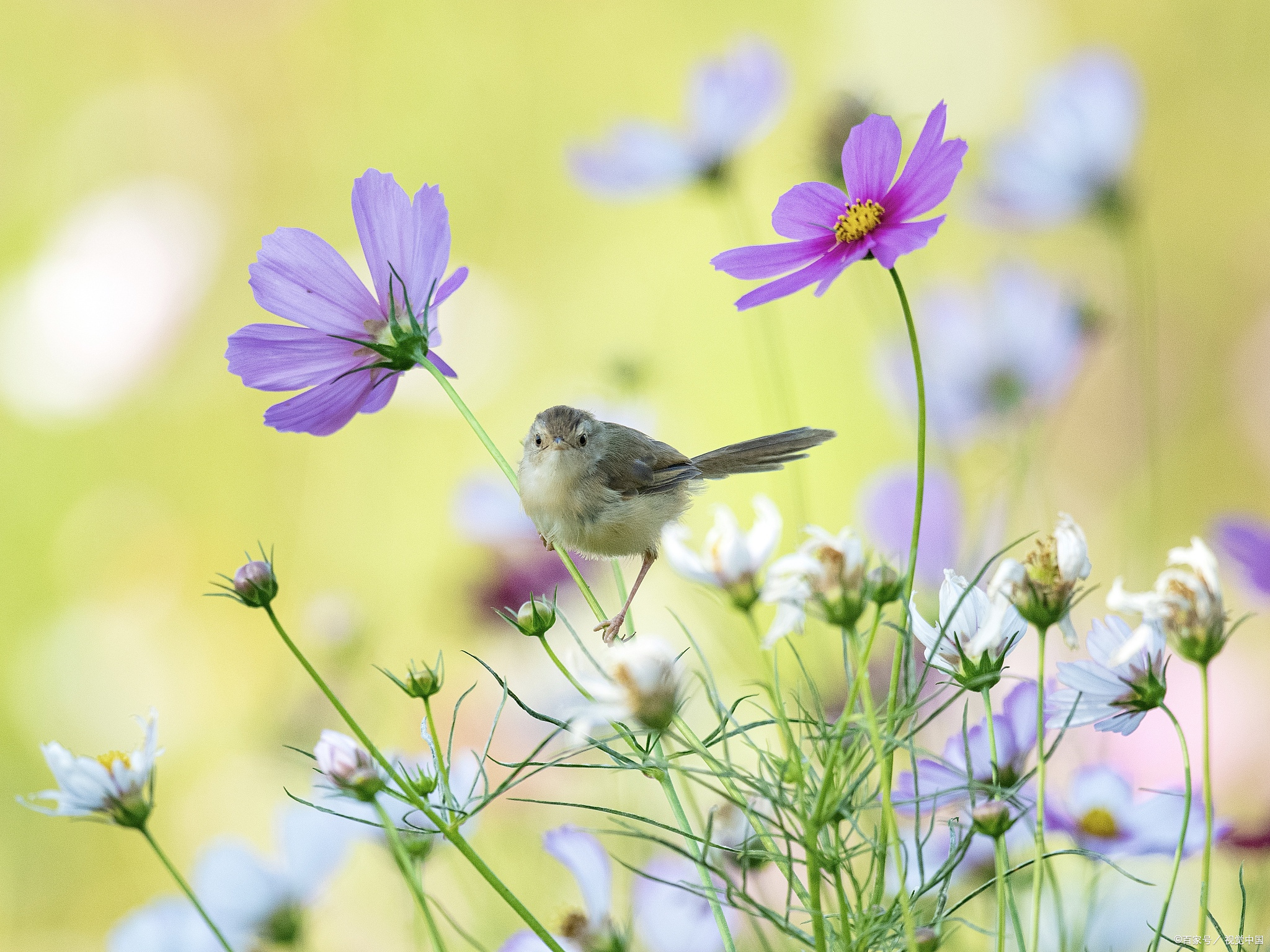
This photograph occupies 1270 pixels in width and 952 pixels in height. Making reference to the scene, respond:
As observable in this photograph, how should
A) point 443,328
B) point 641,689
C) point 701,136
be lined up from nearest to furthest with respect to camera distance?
point 641,689 < point 701,136 < point 443,328

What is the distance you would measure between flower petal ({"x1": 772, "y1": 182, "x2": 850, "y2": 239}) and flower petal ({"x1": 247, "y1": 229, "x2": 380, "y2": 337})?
0.16 meters

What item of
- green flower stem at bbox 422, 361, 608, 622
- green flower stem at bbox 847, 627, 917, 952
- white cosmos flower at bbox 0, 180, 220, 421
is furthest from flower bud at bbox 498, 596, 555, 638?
white cosmos flower at bbox 0, 180, 220, 421

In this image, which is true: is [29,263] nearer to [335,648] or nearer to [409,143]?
[409,143]

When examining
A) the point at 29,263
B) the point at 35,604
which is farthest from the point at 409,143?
the point at 35,604

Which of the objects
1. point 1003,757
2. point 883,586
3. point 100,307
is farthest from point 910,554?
point 100,307

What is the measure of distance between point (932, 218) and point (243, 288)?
1.52m

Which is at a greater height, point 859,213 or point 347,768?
point 859,213

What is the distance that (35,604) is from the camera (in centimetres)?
142

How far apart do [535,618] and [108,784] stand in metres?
0.16

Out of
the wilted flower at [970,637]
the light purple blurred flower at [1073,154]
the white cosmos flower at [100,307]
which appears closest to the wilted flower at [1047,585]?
the wilted flower at [970,637]

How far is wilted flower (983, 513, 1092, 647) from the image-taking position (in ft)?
1.03

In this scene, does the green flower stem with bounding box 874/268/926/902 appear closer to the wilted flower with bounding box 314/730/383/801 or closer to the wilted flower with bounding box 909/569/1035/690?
the wilted flower with bounding box 909/569/1035/690

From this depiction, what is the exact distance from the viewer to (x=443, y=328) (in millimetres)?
1492

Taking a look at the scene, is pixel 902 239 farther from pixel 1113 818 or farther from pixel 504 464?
pixel 1113 818
